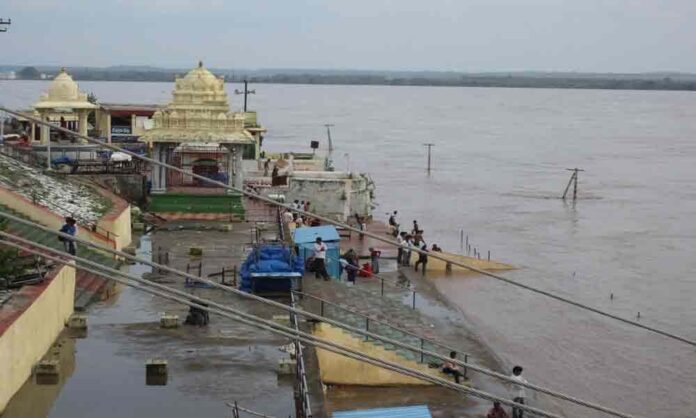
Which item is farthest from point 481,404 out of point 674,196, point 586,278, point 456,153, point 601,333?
point 456,153

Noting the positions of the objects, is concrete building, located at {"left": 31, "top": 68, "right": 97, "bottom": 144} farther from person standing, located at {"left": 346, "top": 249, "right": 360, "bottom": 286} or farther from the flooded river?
person standing, located at {"left": 346, "top": 249, "right": 360, "bottom": 286}

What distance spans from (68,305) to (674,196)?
41.9m

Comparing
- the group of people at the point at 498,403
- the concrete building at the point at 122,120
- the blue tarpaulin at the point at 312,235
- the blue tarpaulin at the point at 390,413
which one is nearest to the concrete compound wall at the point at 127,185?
the blue tarpaulin at the point at 312,235

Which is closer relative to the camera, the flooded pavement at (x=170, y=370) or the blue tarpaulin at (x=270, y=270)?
the flooded pavement at (x=170, y=370)

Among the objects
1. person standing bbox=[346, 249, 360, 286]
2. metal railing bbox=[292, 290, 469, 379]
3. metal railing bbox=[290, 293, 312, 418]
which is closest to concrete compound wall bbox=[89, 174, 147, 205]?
person standing bbox=[346, 249, 360, 286]

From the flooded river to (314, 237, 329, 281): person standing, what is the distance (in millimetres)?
3754

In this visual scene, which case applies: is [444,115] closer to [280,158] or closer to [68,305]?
[280,158]

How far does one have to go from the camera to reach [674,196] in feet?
171

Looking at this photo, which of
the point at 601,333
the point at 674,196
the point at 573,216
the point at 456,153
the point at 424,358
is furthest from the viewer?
the point at 456,153

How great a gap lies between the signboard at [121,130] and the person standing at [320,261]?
72.7 ft

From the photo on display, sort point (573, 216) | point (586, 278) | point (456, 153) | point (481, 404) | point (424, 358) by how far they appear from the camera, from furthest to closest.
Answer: point (456, 153)
point (573, 216)
point (586, 278)
point (424, 358)
point (481, 404)

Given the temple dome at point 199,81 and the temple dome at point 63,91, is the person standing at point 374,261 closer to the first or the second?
the temple dome at point 199,81

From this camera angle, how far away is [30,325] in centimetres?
1270

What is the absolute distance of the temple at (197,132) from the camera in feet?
89.9
